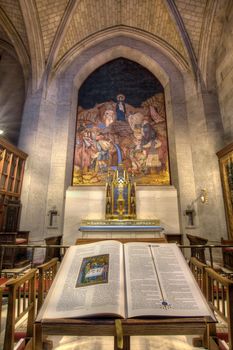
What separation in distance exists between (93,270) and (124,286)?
0.88 feet

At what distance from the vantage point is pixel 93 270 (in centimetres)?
143

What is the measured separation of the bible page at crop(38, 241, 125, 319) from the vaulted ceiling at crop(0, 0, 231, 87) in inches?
406

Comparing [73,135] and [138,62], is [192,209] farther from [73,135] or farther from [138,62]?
[138,62]

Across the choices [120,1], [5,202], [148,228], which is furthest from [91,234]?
[120,1]

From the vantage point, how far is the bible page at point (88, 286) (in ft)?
3.56

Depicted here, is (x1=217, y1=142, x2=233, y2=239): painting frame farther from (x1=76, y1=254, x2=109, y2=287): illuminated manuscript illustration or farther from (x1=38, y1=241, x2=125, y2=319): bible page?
(x1=76, y1=254, x2=109, y2=287): illuminated manuscript illustration

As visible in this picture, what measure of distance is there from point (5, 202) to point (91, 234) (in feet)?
11.1

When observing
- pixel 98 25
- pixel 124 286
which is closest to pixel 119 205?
pixel 124 286

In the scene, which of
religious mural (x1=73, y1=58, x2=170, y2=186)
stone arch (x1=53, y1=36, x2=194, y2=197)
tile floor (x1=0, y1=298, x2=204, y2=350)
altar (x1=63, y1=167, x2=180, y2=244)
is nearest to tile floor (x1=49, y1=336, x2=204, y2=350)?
tile floor (x1=0, y1=298, x2=204, y2=350)

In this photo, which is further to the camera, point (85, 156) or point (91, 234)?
point (85, 156)

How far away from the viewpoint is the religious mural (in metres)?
8.95

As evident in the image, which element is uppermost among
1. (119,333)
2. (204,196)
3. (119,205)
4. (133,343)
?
(204,196)

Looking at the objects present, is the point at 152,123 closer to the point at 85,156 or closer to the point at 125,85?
the point at 125,85

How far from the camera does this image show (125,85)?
1066 centimetres
